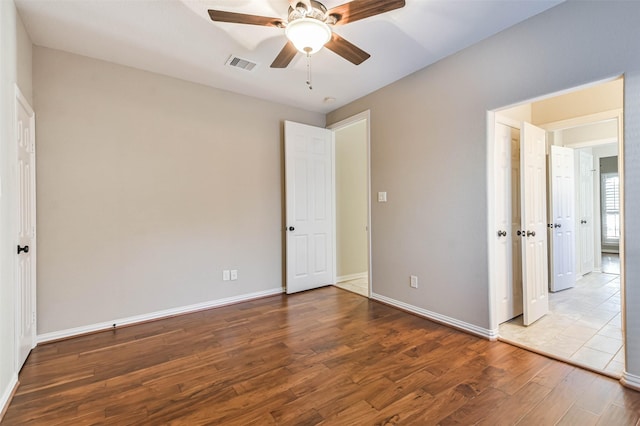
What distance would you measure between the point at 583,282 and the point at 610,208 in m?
4.79

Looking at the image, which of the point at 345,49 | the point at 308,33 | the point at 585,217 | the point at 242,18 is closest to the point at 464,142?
the point at 345,49

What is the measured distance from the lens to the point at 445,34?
101 inches

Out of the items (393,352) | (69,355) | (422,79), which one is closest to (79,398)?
(69,355)

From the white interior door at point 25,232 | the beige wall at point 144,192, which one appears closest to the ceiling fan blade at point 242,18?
the white interior door at point 25,232

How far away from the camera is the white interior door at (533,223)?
9.48 feet

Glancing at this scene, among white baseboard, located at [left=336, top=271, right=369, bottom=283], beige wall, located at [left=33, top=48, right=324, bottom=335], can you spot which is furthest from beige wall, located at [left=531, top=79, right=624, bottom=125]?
beige wall, located at [left=33, top=48, right=324, bottom=335]

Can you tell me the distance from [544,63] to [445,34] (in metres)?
0.81

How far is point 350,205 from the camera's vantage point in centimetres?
497

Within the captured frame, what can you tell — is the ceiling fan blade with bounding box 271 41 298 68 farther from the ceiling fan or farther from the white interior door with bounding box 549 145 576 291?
the white interior door with bounding box 549 145 576 291

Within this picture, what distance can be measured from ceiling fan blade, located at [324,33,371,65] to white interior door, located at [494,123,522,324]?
5.13 feet

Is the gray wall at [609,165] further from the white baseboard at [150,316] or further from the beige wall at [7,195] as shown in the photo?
the beige wall at [7,195]

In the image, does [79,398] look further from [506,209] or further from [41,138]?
[506,209]

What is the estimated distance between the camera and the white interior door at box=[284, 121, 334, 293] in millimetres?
4109

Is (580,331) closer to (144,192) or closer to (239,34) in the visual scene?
(239,34)
